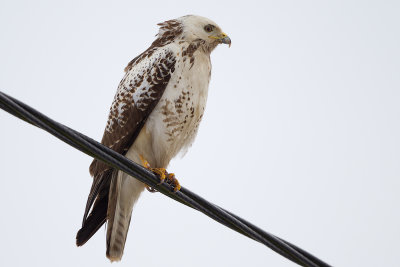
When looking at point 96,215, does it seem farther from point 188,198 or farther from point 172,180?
point 188,198

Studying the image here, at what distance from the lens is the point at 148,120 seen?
5141 millimetres

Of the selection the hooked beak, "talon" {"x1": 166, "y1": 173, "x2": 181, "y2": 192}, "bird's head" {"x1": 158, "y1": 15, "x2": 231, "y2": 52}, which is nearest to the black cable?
"talon" {"x1": 166, "y1": 173, "x2": 181, "y2": 192}

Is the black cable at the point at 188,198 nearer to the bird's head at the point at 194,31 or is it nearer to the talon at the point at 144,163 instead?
the talon at the point at 144,163

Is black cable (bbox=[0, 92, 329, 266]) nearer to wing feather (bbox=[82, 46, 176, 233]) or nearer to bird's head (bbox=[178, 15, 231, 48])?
wing feather (bbox=[82, 46, 176, 233])

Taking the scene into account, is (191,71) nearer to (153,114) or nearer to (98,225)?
(153,114)

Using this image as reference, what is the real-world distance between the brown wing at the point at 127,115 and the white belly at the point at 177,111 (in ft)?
0.23

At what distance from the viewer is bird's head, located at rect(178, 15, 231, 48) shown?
573 centimetres

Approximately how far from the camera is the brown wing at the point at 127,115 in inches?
201

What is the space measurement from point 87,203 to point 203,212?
6.50ft

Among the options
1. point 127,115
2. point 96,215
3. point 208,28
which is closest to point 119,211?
point 96,215

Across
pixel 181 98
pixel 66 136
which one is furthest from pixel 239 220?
pixel 181 98

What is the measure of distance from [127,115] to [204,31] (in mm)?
1287

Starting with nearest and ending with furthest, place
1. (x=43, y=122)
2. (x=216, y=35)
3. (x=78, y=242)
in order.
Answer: (x=43, y=122)
(x=78, y=242)
(x=216, y=35)

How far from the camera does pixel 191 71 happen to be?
5281mm
